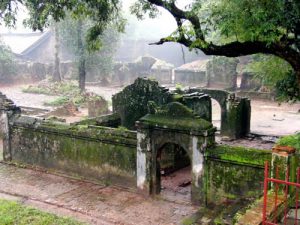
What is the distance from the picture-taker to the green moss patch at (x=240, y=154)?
10.3 meters

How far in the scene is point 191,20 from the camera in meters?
11.6

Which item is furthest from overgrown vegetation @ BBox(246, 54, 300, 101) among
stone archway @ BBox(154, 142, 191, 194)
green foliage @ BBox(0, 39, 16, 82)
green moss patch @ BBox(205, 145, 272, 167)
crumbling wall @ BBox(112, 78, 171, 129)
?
green foliage @ BBox(0, 39, 16, 82)

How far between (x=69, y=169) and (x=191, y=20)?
6.68 m

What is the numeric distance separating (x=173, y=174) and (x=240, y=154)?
4662 millimetres

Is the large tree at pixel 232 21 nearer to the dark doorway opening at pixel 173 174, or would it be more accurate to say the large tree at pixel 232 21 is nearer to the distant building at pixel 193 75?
the dark doorway opening at pixel 173 174

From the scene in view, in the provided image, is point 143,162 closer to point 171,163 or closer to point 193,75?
point 171,163

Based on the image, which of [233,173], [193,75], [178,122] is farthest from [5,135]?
[193,75]

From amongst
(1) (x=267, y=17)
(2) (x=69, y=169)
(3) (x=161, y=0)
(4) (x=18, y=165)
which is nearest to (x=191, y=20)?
(3) (x=161, y=0)

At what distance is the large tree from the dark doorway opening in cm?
373

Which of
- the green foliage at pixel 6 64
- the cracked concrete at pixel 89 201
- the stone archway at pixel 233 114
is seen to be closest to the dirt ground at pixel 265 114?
the stone archway at pixel 233 114

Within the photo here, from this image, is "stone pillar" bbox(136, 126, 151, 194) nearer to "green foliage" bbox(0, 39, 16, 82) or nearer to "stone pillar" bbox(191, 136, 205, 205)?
"stone pillar" bbox(191, 136, 205, 205)

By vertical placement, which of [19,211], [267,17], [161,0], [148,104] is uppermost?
[161,0]

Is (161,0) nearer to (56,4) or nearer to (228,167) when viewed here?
(56,4)

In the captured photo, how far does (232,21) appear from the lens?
10.4m
